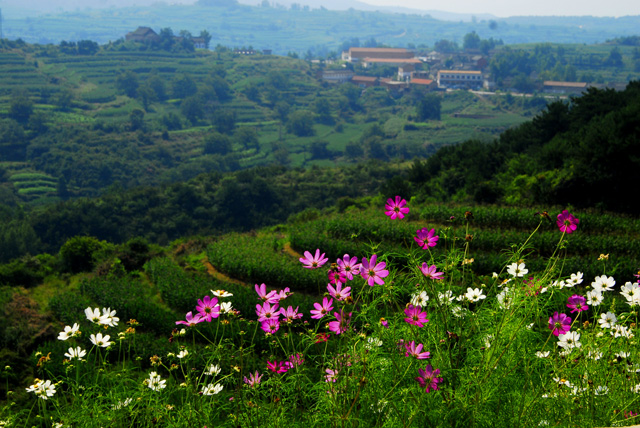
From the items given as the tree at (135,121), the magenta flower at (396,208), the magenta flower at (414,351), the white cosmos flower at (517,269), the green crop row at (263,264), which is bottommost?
the tree at (135,121)

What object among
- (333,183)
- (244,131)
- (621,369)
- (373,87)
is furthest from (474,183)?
(373,87)

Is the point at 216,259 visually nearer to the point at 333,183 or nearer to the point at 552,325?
the point at 552,325

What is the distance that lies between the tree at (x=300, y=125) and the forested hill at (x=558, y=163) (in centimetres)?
7719

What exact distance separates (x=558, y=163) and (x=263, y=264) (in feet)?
43.3

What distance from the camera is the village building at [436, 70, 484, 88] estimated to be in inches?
5418

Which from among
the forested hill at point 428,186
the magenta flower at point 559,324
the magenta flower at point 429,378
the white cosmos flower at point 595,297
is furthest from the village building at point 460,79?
the magenta flower at point 429,378

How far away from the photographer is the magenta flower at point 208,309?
3355 millimetres

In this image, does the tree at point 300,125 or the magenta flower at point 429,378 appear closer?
the magenta flower at point 429,378

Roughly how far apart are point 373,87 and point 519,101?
3803 cm

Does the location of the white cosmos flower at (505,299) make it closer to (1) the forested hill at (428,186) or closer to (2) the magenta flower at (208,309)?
(2) the magenta flower at (208,309)

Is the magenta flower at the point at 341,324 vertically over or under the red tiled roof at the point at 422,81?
over

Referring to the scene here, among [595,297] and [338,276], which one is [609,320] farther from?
[338,276]

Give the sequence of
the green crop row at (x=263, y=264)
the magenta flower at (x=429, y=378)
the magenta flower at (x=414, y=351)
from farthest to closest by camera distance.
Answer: the green crop row at (x=263, y=264)
the magenta flower at (x=414, y=351)
the magenta flower at (x=429, y=378)

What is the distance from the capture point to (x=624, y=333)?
380cm
